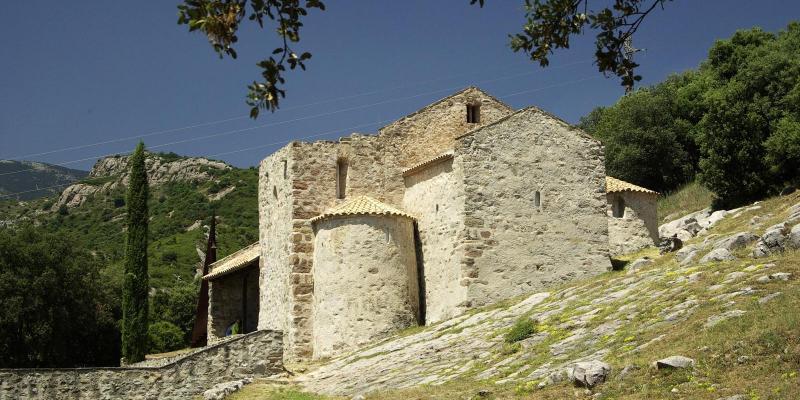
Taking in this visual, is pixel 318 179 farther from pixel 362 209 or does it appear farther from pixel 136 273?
pixel 136 273

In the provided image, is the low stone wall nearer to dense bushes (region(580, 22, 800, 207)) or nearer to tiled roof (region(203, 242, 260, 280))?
tiled roof (region(203, 242, 260, 280))

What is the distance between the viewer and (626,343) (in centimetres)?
1695

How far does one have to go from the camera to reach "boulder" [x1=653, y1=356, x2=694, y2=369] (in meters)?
14.4

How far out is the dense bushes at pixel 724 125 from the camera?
41062mm

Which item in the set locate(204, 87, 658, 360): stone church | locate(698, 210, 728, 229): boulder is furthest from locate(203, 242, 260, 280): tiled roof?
locate(698, 210, 728, 229): boulder

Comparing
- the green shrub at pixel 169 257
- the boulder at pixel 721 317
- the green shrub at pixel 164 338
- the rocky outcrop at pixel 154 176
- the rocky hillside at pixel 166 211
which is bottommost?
the boulder at pixel 721 317

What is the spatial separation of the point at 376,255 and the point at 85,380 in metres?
9.47

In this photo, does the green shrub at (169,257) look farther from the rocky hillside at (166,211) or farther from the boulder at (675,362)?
the boulder at (675,362)

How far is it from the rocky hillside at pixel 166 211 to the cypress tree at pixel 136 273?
61.1 feet

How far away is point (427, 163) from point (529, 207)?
3.91 metres

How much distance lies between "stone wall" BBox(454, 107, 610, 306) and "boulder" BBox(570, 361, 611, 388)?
12038 millimetres

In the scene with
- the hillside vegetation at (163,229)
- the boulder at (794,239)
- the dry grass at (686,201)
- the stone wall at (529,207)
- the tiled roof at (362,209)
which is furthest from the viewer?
the hillside vegetation at (163,229)

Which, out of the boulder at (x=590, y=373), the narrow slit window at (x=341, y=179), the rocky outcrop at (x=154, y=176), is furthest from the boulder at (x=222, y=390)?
the rocky outcrop at (x=154, y=176)

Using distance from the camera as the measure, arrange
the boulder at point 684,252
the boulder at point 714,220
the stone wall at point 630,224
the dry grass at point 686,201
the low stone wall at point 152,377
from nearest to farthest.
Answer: the boulder at point 684,252 → the low stone wall at point 152,377 → the stone wall at point 630,224 → the boulder at point 714,220 → the dry grass at point 686,201
